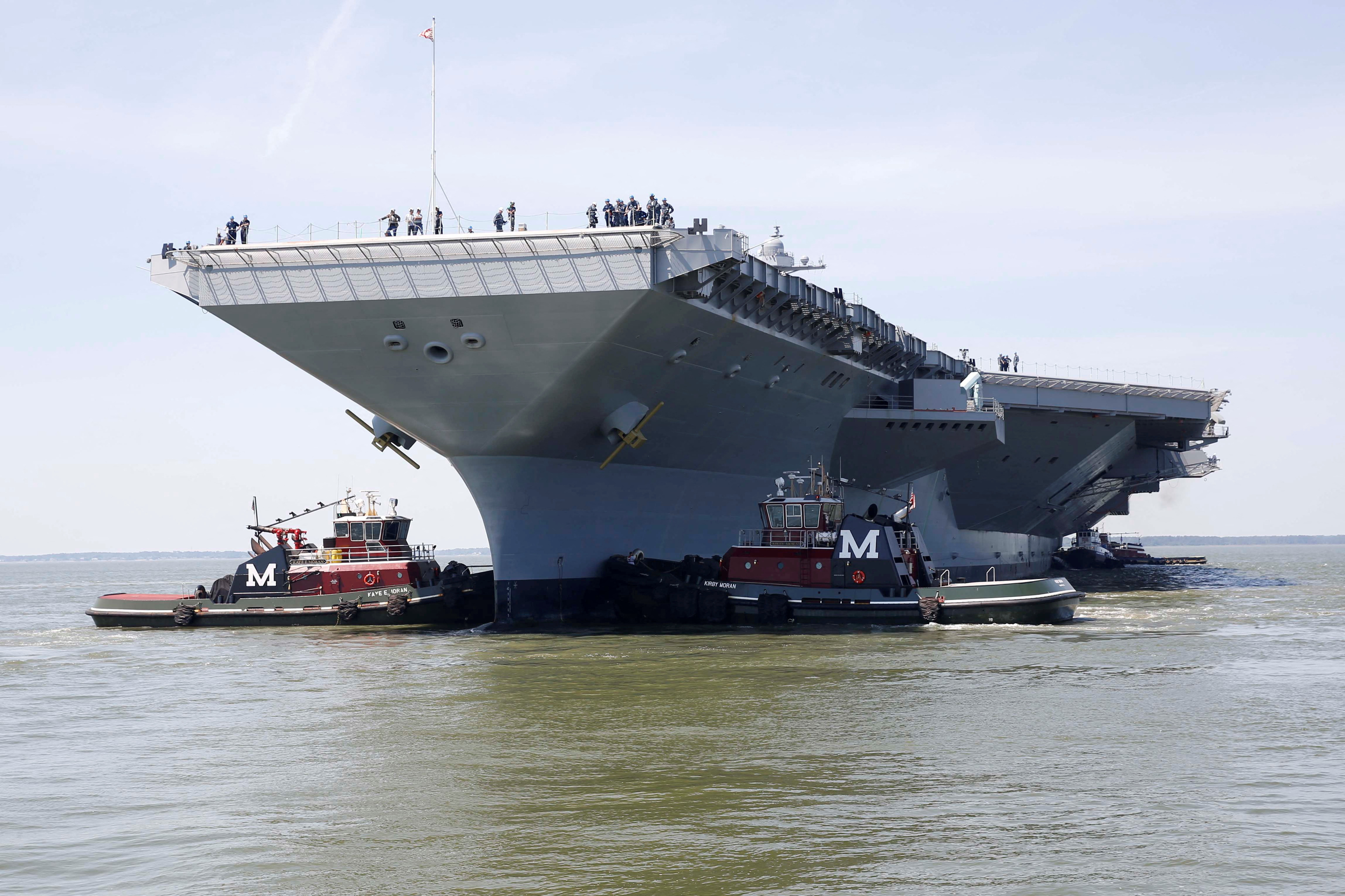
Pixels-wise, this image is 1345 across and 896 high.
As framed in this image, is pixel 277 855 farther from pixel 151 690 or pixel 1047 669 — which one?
pixel 1047 669

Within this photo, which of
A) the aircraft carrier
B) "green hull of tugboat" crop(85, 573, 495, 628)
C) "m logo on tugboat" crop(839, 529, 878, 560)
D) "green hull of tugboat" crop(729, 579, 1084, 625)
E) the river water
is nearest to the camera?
the river water

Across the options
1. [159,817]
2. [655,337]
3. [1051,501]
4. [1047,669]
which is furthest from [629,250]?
[1051,501]

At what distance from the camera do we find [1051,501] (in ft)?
193

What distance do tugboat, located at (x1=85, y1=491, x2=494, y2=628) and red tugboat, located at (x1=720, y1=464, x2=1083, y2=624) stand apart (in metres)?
7.34

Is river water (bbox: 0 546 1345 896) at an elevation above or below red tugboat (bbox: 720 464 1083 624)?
below

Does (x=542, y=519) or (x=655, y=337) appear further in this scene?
(x=542, y=519)

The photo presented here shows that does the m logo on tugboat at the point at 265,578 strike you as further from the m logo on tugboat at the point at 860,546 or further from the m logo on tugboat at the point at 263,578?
the m logo on tugboat at the point at 860,546

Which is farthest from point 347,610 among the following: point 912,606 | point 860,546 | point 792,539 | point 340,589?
point 912,606

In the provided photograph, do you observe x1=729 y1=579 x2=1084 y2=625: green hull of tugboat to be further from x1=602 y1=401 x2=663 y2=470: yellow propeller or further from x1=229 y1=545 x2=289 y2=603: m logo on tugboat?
x1=229 y1=545 x2=289 y2=603: m logo on tugboat

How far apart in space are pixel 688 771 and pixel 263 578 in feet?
74.6

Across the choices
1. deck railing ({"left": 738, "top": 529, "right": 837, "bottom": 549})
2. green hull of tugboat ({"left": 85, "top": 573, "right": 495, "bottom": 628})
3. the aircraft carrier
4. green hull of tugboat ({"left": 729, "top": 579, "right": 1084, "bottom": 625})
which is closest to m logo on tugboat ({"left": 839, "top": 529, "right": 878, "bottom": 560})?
deck railing ({"left": 738, "top": 529, "right": 837, "bottom": 549})

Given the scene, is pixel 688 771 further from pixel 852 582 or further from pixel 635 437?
pixel 852 582

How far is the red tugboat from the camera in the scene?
28125 mm

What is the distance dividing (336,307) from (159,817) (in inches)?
610
